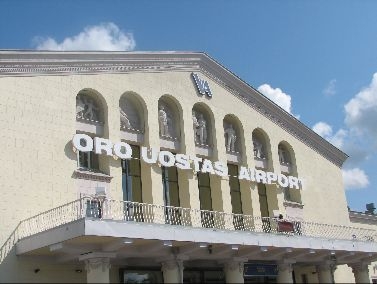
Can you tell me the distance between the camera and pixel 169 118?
26.3 metres

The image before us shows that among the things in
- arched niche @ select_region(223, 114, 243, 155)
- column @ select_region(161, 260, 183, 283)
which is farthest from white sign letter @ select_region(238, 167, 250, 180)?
column @ select_region(161, 260, 183, 283)

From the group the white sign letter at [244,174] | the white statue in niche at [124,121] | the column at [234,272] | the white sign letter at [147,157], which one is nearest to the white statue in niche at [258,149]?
the white sign letter at [244,174]

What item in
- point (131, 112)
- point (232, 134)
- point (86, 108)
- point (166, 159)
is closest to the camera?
point (86, 108)

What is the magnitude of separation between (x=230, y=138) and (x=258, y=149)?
8.31ft

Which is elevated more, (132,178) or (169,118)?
(169,118)

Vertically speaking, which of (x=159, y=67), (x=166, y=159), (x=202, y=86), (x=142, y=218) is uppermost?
(x=159, y=67)

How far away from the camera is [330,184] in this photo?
114 ft

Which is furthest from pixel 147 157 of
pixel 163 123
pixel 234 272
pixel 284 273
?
pixel 284 273

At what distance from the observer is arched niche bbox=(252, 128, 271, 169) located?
29.9 m

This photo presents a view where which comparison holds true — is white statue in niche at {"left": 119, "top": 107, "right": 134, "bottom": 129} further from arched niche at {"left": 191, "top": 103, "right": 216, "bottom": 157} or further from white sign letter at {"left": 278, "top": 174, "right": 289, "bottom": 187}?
white sign letter at {"left": 278, "top": 174, "right": 289, "bottom": 187}

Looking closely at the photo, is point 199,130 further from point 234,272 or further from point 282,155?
point 234,272

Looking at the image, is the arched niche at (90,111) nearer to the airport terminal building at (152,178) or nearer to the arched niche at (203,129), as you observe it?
the airport terminal building at (152,178)

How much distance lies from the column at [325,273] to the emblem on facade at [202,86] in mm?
Answer: 10299

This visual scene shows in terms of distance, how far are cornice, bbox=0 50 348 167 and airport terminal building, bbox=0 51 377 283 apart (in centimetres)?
6
